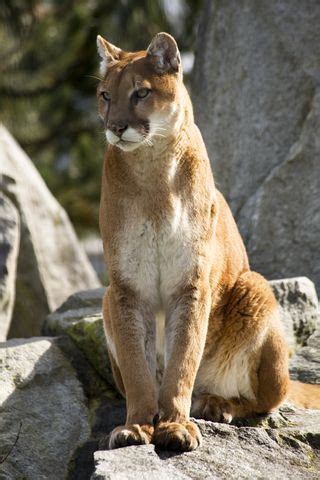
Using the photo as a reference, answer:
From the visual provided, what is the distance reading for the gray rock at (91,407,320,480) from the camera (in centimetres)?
547

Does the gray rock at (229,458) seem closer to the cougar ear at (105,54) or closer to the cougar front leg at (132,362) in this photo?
the cougar front leg at (132,362)

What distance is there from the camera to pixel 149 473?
541 cm

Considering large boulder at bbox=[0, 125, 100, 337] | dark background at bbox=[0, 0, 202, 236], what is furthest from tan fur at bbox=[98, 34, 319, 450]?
dark background at bbox=[0, 0, 202, 236]

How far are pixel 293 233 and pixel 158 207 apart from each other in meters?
3.60

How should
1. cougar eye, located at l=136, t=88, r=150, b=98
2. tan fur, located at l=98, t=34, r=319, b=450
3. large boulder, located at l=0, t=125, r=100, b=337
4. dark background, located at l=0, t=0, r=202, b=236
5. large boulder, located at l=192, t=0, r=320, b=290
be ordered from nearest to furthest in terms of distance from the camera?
tan fur, located at l=98, t=34, r=319, b=450
cougar eye, located at l=136, t=88, r=150, b=98
large boulder, located at l=192, t=0, r=320, b=290
large boulder, located at l=0, t=125, r=100, b=337
dark background, located at l=0, t=0, r=202, b=236

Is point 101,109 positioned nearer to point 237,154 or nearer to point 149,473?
point 149,473

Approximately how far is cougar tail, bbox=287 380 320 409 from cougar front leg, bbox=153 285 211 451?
1161 mm

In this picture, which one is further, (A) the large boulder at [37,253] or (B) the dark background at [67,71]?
(B) the dark background at [67,71]

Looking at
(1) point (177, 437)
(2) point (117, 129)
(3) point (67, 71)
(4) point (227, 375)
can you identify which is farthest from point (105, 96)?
(3) point (67, 71)

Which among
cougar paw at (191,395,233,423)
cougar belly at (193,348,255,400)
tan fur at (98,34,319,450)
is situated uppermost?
tan fur at (98,34,319,450)

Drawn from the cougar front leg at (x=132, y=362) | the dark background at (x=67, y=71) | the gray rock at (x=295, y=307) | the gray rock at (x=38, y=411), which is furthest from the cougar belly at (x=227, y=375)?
the dark background at (x=67, y=71)

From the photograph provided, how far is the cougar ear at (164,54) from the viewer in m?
6.88

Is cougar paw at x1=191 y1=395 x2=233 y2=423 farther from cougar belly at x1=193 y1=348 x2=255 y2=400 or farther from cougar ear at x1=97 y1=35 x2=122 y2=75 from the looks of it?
cougar ear at x1=97 y1=35 x2=122 y2=75

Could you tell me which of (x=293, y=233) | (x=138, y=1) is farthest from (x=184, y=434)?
(x=138, y=1)
